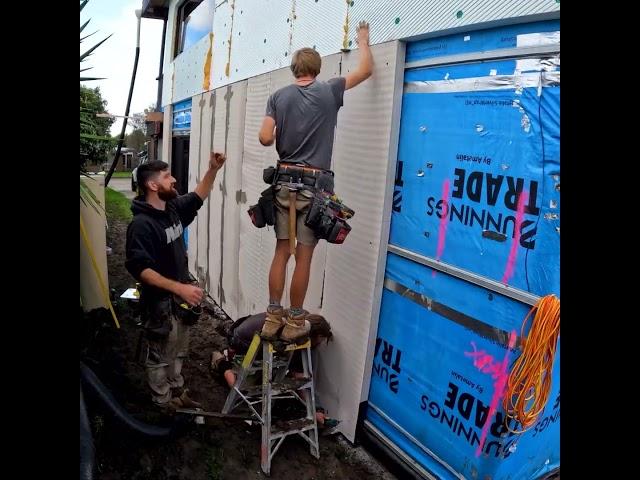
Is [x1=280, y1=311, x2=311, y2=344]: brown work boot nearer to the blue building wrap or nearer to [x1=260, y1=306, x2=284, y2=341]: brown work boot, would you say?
[x1=260, y1=306, x2=284, y2=341]: brown work boot

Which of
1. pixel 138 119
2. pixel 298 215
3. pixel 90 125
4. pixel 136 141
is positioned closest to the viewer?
pixel 298 215

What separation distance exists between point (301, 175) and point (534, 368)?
181cm

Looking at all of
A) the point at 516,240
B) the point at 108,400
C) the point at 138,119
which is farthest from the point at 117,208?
the point at 516,240

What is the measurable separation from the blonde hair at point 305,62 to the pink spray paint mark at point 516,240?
161 centimetres

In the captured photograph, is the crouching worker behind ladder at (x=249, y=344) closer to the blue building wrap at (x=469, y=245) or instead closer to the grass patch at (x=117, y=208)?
the blue building wrap at (x=469, y=245)

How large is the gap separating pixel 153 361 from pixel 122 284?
4.94 m

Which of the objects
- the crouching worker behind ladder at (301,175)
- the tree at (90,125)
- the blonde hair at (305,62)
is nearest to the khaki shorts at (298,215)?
the crouching worker behind ladder at (301,175)

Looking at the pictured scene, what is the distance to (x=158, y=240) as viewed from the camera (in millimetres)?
3473

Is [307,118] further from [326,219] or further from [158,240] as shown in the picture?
[158,240]

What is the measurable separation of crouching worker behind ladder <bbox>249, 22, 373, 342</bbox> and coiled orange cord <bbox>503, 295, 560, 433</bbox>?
1275 millimetres
